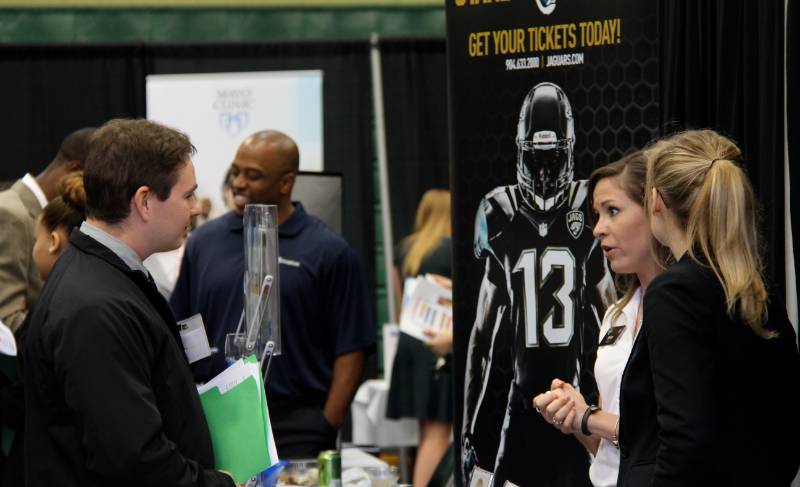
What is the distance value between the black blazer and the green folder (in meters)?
0.74

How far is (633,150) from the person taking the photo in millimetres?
2770

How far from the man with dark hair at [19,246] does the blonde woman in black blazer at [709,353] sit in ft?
6.82

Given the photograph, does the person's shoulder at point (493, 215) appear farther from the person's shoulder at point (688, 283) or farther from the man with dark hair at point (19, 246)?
the man with dark hair at point (19, 246)

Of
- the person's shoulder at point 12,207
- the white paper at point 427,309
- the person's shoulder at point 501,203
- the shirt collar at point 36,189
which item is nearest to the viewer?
the person's shoulder at point 501,203

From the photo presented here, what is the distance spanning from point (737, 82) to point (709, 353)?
1.05 m

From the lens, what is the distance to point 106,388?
1.95m

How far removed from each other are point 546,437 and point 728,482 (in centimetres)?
101

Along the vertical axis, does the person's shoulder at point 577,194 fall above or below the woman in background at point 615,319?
above

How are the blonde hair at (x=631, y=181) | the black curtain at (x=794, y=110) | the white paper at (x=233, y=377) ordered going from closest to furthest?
1. the white paper at (x=233, y=377)
2. the blonde hair at (x=631, y=181)
3. the black curtain at (x=794, y=110)

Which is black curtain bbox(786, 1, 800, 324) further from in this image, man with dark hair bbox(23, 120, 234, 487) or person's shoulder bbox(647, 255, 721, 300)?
man with dark hair bbox(23, 120, 234, 487)

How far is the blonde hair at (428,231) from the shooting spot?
5301 millimetres

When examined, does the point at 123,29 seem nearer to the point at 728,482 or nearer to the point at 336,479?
the point at 336,479

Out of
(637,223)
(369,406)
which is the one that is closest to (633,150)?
(637,223)

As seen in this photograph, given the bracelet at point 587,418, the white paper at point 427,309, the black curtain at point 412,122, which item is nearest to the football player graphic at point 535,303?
the bracelet at point 587,418
